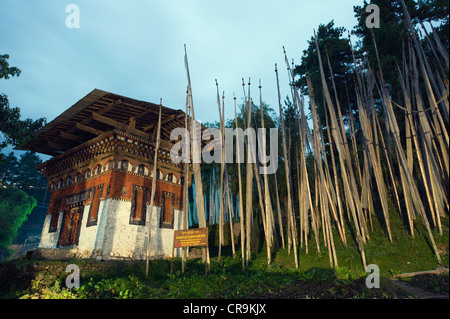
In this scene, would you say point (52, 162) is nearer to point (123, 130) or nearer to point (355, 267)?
point (123, 130)

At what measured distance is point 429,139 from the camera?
6.70 m

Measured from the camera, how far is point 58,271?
791 cm

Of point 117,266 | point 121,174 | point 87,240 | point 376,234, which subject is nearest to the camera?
point 376,234

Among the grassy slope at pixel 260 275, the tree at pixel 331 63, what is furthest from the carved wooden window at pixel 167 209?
the tree at pixel 331 63

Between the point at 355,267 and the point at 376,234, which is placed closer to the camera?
the point at 355,267

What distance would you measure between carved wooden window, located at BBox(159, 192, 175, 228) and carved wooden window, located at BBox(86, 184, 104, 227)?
8.19ft

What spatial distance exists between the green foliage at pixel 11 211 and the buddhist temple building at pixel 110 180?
1276cm

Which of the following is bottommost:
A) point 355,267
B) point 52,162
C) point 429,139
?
point 355,267

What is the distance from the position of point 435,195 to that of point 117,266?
9.26 m

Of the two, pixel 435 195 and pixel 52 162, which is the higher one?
pixel 52 162

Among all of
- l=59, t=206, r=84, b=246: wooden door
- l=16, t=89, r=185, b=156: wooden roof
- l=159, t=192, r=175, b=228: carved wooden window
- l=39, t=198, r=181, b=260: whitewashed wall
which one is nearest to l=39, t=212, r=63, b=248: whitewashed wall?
l=59, t=206, r=84, b=246: wooden door

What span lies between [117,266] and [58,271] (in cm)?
172
